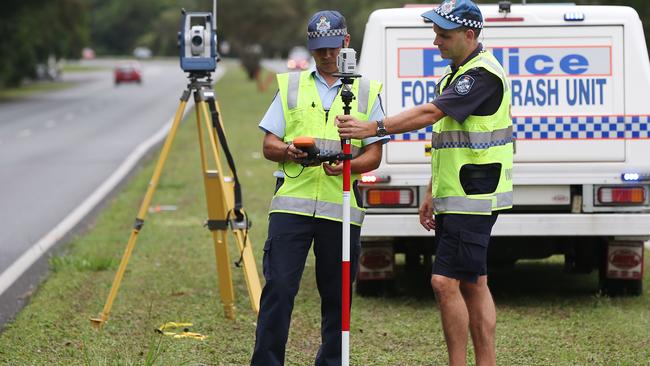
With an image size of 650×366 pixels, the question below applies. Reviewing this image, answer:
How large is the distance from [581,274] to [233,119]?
940 inches

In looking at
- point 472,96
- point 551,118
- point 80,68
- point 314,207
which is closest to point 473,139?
point 472,96

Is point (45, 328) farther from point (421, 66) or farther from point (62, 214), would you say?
point (62, 214)

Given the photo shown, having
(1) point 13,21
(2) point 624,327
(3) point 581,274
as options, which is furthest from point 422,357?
(1) point 13,21

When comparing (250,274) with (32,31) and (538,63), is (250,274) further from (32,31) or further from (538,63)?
(32,31)

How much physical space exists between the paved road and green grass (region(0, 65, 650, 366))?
76cm

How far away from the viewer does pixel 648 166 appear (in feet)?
28.4

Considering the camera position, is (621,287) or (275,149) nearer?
(275,149)

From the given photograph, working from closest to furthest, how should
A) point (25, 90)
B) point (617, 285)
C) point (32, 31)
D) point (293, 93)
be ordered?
point (293, 93) < point (617, 285) < point (32, 31) < point (25, 90)

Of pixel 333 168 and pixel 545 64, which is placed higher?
pixel 545 64

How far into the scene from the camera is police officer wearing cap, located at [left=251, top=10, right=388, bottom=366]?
20.1 ft

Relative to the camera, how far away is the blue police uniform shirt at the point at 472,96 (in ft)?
19.3

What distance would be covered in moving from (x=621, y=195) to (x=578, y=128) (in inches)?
21.3

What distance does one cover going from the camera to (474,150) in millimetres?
5965

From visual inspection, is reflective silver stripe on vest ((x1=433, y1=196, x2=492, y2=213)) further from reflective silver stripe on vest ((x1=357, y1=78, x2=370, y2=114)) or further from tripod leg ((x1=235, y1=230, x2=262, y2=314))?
tripod leg ((x1=235, y1=230, x2=262, y2=314))
